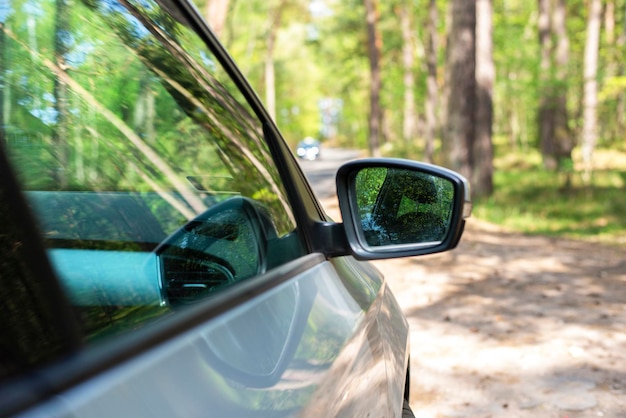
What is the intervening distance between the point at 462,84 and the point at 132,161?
16.8 m

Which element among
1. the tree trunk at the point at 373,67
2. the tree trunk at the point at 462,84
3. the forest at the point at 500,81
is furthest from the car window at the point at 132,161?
the tree trunk at the point at 373,67

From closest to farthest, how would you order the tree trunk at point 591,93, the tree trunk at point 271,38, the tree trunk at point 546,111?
1. the tree trunk at point 591,93
2. the tree trunk at point 546,111
3. the tree trunk at point 271,38

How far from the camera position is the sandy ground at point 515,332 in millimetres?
4730

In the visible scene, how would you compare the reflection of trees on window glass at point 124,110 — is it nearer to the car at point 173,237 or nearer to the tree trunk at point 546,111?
the car at point 173,237

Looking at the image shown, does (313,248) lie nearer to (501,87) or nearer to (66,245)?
(66,245)

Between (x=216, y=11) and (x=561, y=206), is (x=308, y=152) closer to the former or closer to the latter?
(x=216, y=11)

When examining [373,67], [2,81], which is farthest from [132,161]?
[373,67]

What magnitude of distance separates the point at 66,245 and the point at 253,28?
45.3m

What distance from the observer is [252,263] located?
1827mm

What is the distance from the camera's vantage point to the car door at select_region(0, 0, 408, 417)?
3.03 feet

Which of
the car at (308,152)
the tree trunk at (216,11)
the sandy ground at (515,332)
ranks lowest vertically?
the sandy ground at (515,332)

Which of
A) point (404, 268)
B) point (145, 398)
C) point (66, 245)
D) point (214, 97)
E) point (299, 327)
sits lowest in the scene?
point (404, 268)

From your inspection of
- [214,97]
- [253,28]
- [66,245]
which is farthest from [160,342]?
[253,28]

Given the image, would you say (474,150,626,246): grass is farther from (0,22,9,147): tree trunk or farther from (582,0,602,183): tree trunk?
(0,22,9,147): tree trunk
